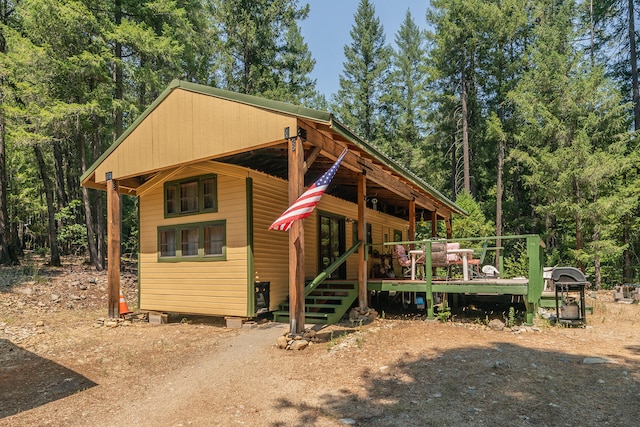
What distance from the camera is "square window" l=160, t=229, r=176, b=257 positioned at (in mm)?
9755

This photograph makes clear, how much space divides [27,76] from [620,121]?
85.2 ft

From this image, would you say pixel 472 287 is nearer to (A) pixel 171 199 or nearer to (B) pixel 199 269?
(B) pixel 199 269

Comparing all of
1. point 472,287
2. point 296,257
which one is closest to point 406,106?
point 472,287

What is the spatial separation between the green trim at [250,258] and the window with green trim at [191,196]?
0.96 metres

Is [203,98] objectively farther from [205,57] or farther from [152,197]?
[205,57]

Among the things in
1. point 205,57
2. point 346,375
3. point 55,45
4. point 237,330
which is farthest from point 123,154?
point 205,57

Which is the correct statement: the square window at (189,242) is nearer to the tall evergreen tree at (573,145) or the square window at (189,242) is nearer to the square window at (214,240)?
the square window at (214,240)

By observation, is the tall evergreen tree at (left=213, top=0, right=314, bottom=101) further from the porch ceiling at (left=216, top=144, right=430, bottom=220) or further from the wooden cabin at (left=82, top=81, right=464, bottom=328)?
the wooden cabin at (left=82, top=81, right=464, bottom=328)

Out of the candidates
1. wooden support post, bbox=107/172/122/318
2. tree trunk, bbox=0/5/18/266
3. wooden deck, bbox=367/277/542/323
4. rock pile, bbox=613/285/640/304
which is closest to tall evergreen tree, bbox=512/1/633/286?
rock pile, bbox=613/285/640/304

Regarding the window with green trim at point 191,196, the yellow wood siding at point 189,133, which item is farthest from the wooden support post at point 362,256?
the window with green trim at point 191,196

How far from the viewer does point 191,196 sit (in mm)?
9523

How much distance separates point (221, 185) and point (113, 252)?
10.4 ft

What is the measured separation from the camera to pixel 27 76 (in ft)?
48.8

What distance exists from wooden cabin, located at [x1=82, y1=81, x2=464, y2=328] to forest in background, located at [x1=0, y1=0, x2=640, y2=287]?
7.63 metres
